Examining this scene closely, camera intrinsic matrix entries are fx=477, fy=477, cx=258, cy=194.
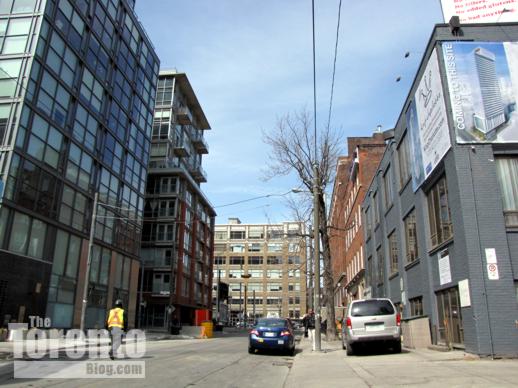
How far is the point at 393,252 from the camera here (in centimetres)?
2531

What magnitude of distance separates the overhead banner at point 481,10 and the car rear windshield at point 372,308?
966 centimetres

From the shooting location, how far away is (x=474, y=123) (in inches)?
560

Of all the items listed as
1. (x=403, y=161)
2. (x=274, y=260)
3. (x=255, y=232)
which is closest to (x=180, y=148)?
(x=403, y=161)

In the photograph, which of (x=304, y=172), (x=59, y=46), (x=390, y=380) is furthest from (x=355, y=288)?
(x=390, y=380)

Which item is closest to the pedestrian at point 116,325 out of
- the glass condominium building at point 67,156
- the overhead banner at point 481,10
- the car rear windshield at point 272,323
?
the car rear windshield at point 272,323

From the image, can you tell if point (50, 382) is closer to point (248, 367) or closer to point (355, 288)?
point (248, 367)

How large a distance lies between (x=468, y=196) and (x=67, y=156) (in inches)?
999

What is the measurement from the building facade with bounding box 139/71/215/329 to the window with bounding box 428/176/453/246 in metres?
39.3

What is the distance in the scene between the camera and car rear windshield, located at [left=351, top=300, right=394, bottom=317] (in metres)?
15.1

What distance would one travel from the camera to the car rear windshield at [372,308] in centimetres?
1513

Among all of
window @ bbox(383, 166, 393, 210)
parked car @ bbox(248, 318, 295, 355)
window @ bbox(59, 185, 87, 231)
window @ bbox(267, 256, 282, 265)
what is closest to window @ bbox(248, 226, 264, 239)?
window @ bbox(267, 256, 282, 265)

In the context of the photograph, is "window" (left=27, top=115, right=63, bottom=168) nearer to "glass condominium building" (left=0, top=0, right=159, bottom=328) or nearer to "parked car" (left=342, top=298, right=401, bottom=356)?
"glass condominium building" (left=0, top=0, right=159, bottom=328)

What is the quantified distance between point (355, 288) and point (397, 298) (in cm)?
2008

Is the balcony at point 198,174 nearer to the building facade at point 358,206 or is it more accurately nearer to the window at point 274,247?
the building facade at point 358,206
